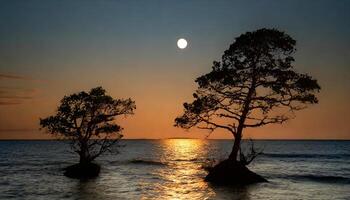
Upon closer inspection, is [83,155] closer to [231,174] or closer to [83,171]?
[83,171]

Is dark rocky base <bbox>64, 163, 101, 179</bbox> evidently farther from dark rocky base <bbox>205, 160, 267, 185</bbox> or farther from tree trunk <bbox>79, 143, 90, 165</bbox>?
dark rocky base <bbox>205, 160, 267, 185</bbox>

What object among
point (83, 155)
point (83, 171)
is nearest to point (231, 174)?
point (83, 155)

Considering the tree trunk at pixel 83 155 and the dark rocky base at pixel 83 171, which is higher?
the tree trunk at pixel 83 155

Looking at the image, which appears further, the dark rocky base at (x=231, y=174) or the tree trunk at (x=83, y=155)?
the tree trunk at (x=83, y=155)

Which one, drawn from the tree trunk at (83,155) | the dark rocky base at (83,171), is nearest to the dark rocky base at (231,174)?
the tree trunk at (83,155)

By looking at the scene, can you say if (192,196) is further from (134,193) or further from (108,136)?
(108,136)

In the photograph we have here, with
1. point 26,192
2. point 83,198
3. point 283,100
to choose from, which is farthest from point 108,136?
point 283,100

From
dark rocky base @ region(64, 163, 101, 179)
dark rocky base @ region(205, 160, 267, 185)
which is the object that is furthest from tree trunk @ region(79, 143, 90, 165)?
dark rocky base @ region(205, 160, 267, 185)

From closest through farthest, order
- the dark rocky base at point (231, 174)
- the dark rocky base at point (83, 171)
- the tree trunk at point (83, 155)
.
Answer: the dark rocky base at point (231, 174) < the tree trunk at point (83, 155) < the dark rocky base at point (83, 171)

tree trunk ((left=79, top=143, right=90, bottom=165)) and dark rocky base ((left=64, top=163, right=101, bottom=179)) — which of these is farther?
dark rocky base ((left=64, top=163, right=101, bottom=179))

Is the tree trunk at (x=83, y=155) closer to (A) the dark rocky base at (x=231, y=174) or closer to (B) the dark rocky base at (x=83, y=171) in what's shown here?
(B) the dark rocky base at (x=83, y=171)

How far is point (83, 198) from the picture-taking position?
3372 cm

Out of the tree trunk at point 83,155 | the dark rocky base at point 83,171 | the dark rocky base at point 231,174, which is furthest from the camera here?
the dark rocky base at point 83,171

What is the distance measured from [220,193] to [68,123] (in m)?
22.3
